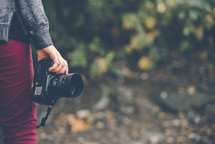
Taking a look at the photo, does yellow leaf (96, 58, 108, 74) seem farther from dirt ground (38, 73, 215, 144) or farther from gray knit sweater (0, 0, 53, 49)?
gray knit sweater (0, 0, 53, 49)

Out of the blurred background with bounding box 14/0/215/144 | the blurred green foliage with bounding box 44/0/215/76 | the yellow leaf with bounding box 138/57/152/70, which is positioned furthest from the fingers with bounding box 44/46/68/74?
the yellow leaf with bounding box 138/57/152/70

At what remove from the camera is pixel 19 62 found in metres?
1.23

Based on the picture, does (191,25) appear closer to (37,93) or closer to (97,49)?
(97,49)

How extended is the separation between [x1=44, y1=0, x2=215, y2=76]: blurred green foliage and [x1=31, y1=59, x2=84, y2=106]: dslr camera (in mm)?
1544

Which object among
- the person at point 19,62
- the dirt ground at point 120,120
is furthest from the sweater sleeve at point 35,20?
the dirt ground at point 120,120

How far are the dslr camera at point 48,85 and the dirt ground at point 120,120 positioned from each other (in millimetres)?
1374

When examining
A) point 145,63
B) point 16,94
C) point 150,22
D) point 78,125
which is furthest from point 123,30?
point 16,94

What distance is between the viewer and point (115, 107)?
2994 millimetres

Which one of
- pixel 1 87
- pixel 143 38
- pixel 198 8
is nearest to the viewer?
pixel 1 87

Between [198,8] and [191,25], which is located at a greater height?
[198,8]

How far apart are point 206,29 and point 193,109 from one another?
907 millimetres

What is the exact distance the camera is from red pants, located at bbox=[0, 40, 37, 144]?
3.94ft

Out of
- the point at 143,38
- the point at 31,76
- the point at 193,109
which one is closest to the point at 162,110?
the point at 193,109

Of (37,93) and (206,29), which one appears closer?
(37,93)
